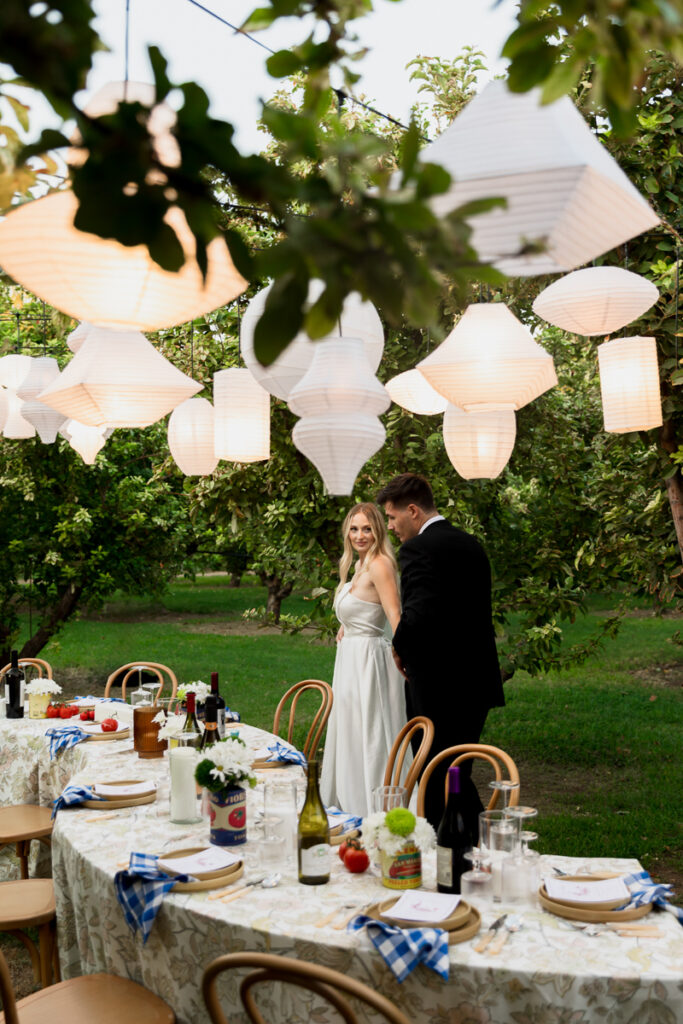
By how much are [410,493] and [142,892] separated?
2208 millimetres

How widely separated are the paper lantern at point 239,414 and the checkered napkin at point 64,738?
154 centimetres

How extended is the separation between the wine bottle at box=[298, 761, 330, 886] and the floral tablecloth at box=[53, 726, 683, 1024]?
0.13ft

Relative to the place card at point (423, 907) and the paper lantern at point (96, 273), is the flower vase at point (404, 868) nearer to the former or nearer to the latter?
the place card at point (423, 907)

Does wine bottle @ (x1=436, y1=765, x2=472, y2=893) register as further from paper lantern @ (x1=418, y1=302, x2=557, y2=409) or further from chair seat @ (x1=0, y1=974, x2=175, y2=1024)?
paper lantern @ (x1=418, y1=302, x2=557, y2=409)

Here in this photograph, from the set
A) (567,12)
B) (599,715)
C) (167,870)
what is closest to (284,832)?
(167,870)

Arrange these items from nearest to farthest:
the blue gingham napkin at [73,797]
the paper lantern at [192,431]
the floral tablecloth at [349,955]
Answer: the floral tablecloth at [349,955] < the blue gingham napkin at [73,797] < the paper lantern at [192,431]

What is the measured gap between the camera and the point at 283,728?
8.58 m

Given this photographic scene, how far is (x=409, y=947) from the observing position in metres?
1.84

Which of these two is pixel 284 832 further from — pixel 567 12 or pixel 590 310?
pixel 567 12

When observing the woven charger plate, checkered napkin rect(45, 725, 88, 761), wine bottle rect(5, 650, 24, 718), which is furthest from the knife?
wine bottle rect(5, 650, 24, 718)

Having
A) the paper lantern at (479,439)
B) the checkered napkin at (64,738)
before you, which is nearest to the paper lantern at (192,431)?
the paper lantern at (479,439)

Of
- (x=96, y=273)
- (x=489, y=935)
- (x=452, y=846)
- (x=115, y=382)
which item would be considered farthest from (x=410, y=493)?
(x=96, y=273)

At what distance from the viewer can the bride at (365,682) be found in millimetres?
4492

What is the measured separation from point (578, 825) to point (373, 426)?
4.05 meters
